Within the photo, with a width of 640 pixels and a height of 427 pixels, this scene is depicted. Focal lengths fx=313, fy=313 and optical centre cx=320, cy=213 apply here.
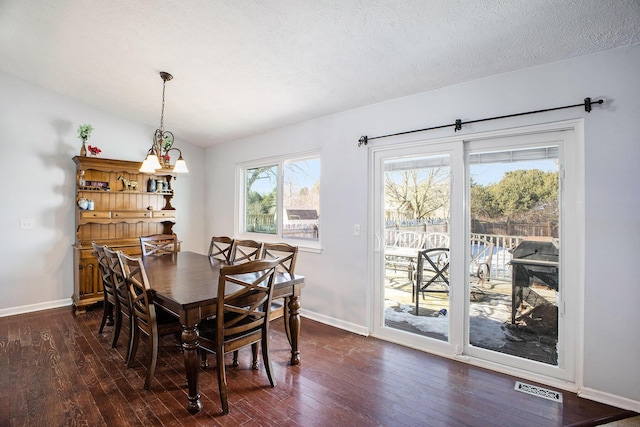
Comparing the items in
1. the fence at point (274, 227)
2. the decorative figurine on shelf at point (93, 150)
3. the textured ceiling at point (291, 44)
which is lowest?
the fence at point (274, 227)

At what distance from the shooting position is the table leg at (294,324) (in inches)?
102

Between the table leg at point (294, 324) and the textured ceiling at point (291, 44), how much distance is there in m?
2.01

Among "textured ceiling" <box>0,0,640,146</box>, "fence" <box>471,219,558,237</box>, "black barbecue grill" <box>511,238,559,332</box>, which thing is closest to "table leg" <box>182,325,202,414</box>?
"textured ceiling" <box>0,0,640,146</box>

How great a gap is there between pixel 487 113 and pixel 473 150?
0.32 meters

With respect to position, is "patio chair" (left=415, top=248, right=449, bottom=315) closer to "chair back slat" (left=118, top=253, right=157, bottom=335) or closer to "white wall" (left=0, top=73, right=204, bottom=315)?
"chair back slat" (left=118, top=253, right=157, bottom=335)

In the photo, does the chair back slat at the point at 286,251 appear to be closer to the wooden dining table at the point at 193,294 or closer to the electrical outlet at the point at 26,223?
the wooden dining table at the point at 193,294

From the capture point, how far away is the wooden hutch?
159 inches

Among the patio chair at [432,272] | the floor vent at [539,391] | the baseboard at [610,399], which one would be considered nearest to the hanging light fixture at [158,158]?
the patio chair at [432,272]

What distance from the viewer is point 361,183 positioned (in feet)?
11.1

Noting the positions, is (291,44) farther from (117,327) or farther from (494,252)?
(117,327)

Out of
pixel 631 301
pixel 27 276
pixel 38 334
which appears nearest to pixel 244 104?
pixel 38 334

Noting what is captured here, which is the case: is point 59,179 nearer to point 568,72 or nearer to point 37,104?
point 37,104

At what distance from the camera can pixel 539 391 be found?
226 centimetres

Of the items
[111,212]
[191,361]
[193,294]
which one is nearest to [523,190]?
[193,294]
